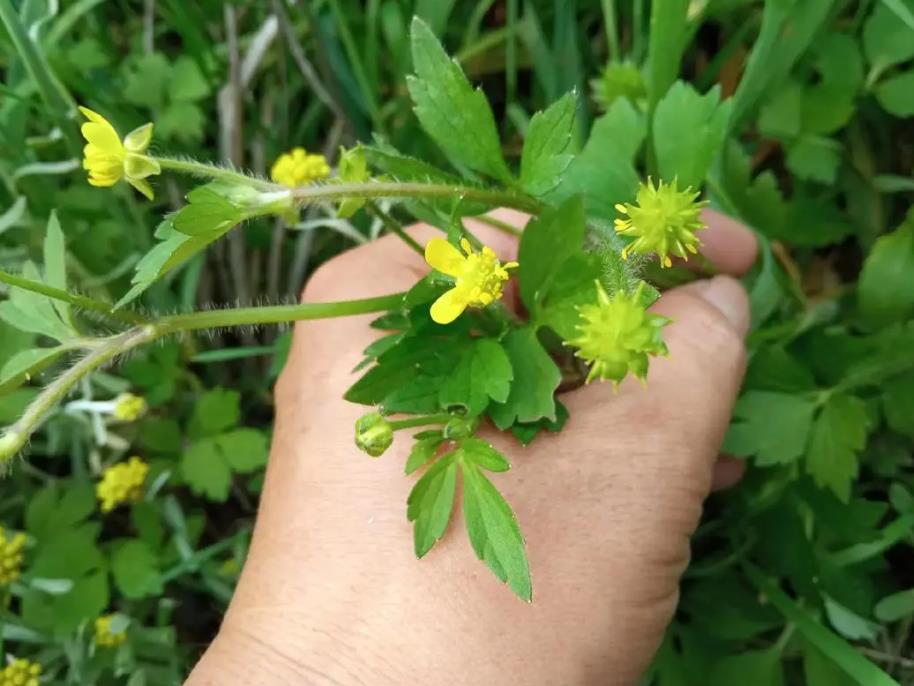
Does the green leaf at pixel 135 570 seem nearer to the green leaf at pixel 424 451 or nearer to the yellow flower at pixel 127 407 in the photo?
the yellow flower at pixel 127 407

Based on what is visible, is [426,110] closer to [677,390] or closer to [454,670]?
[677,390]

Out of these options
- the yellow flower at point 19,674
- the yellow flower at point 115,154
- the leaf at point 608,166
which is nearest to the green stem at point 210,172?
the yellow flower at point 115,154

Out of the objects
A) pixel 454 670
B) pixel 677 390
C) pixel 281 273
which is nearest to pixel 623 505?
pixel 677 390

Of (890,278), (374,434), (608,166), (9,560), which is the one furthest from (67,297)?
(890,278)

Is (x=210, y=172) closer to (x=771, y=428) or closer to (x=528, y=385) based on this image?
(x=528, y=385)

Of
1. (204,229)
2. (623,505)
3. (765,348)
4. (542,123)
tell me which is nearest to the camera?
(204,229)

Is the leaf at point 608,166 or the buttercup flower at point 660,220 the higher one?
the leaf at point 608,166
